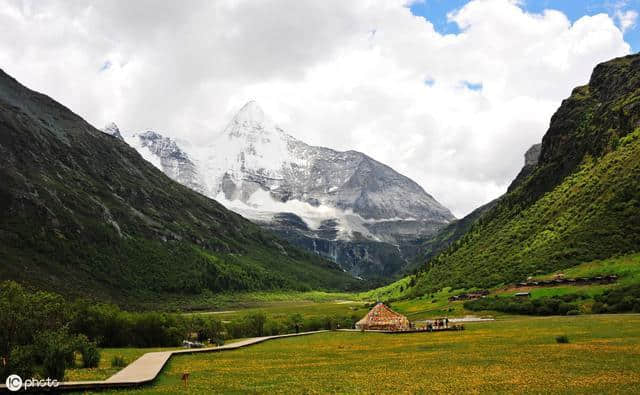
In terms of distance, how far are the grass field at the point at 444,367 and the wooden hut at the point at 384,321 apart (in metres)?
39.9

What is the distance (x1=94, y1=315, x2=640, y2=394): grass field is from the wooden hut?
3993 centimetres

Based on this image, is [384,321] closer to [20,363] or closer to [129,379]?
[129,379]

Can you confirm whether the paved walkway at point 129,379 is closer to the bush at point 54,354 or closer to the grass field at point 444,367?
the grass field at point 444,367

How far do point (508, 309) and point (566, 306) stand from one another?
594 inches

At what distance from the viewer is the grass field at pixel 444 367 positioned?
33.2 meters

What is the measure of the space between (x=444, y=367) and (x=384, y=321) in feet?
224

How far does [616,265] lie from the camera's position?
117000mm

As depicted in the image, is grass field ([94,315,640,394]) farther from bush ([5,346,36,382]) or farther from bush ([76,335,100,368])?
bush ([5,346,36,382])

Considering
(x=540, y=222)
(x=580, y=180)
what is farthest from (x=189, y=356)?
(x=580, y=180)

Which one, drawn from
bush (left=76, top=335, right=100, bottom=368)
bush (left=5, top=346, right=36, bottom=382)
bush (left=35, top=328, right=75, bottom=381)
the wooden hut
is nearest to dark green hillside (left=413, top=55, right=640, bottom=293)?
the wooden hut

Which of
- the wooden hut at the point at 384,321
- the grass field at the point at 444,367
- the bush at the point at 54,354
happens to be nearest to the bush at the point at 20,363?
the bush at the point at 54,354

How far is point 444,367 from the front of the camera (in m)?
42.8

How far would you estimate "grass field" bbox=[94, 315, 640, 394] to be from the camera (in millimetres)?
33156

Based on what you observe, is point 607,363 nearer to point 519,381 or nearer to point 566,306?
point 519,381
